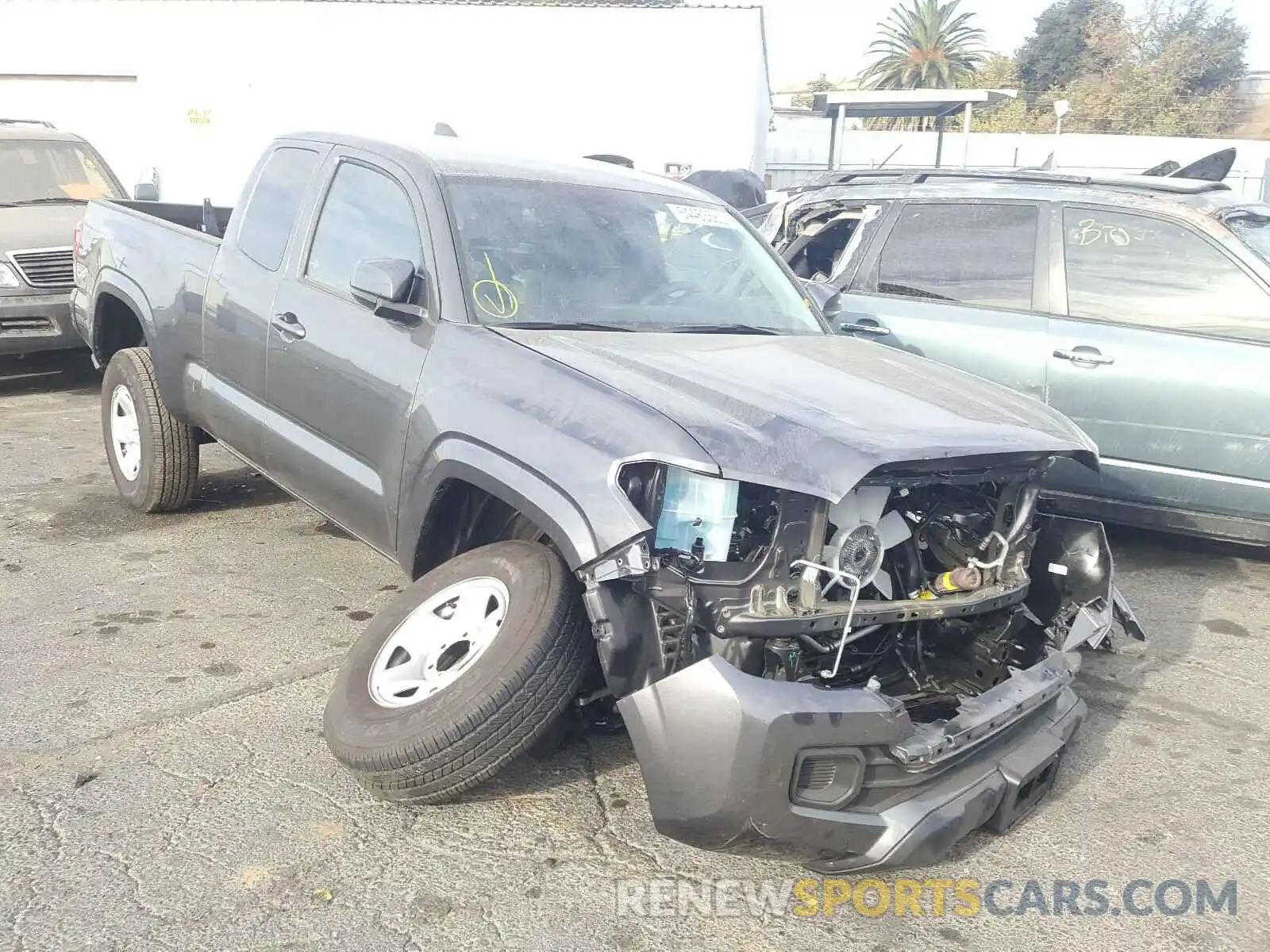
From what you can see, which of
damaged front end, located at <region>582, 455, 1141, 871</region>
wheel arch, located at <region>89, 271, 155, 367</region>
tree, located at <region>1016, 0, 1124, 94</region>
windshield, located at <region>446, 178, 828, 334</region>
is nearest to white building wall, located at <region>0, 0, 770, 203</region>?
wheel arch, located at <region>89, 271, 155, 367</region>

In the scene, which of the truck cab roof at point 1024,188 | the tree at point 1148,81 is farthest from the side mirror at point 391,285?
the tree at point 1148,81

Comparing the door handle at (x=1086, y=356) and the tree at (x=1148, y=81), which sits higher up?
the tree at (x=1148, y=81)

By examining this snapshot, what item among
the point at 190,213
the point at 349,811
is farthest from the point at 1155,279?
the point at 190,213

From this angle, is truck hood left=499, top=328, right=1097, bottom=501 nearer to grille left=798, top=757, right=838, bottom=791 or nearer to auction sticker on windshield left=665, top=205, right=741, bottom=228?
grille left=798, top=757, right=838, bottom=791

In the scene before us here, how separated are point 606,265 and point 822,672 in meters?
1.66

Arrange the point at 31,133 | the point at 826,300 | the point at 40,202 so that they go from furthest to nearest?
the point at 31,133
the point at 40,202
the point at 826,300

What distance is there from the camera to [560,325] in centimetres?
351

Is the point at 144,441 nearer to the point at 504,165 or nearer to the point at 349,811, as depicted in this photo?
the point at 504,165

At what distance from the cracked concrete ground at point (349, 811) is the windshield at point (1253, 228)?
167cm

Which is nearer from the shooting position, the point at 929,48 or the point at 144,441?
the point at 144,441

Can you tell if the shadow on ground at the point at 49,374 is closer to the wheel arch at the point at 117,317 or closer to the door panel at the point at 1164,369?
the wheel arch at the point at 117,317

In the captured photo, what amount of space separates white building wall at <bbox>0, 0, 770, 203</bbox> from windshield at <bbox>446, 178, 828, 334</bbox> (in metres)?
13.1

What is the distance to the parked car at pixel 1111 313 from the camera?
499 centimetres

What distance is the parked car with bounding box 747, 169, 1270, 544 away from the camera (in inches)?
196
